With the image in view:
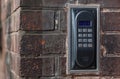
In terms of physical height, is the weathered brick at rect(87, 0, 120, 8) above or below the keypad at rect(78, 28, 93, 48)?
above

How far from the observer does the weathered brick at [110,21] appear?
248cm

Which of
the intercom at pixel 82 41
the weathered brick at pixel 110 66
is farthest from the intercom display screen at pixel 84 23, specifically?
the weathered brick at pixel 110 66

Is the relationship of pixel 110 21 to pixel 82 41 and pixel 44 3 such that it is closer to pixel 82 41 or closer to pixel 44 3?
pixel 82 41

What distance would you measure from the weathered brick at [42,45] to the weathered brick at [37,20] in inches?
2.2

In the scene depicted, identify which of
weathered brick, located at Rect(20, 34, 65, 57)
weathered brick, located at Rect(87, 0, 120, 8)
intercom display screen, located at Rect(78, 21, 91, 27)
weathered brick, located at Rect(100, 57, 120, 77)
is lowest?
weathered brick, located at Rect(100, 57, 120, 77)

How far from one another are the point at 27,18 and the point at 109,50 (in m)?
0.56

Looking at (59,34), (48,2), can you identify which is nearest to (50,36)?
(59,34)

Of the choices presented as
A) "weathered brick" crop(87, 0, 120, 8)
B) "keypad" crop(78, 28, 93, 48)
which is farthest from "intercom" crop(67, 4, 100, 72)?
"weathered brick" crop(87, 0, 120, 8)

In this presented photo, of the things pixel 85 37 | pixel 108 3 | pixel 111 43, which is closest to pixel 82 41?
pixel 85 37

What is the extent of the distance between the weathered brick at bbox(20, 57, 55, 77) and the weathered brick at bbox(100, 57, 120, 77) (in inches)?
12.5

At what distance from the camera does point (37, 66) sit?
2441mm

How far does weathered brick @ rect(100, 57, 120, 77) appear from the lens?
8.11 ft

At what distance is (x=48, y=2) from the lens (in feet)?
8.09

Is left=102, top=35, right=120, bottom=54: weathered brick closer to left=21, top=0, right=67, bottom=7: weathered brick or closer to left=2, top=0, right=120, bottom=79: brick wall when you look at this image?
left=2, top=0, right=120, bottom=79: brick wall
